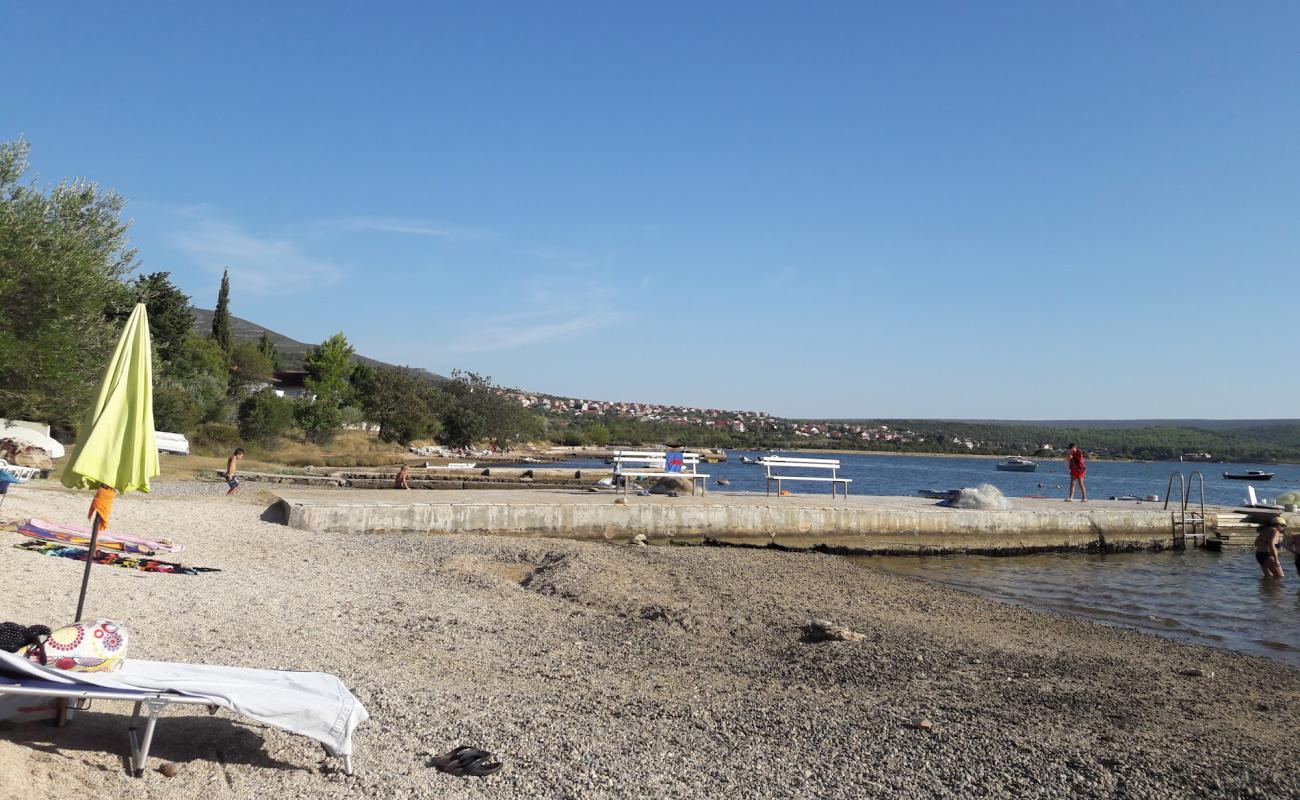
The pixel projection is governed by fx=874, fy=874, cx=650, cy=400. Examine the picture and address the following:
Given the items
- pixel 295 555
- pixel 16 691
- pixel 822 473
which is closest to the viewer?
pixel 16 691

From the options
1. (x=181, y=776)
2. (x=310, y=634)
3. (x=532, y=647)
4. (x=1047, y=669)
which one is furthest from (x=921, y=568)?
(x=181, y=776)

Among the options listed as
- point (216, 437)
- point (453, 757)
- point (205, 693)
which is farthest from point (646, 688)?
point (216, 437)

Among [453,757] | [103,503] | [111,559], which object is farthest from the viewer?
[111,559]

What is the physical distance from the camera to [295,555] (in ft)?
44.5

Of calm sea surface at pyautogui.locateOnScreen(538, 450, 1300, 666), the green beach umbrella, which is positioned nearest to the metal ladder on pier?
calm sea surface at pyautogui.locateOnScreen(538, 450, 1300, 666)

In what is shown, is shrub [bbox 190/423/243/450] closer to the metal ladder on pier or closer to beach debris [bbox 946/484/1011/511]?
beach debris [bbox 946/484/1011/511]

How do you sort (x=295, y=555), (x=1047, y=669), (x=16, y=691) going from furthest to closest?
(x=295, y=555)
(x=1047, y=669)
(x=16, y=691)

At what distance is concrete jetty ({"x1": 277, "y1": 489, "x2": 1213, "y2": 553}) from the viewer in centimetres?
1784

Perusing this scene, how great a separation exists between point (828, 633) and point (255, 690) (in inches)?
263

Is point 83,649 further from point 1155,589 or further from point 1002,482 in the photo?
point 1002,482

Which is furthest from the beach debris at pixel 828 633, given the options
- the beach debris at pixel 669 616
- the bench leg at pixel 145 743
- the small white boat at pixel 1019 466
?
the small white boat at pixel 1019 466

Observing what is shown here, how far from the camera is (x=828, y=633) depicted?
399 inches

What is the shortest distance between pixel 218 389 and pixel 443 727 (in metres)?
47.1

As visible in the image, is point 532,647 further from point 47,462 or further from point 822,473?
point 822,473
